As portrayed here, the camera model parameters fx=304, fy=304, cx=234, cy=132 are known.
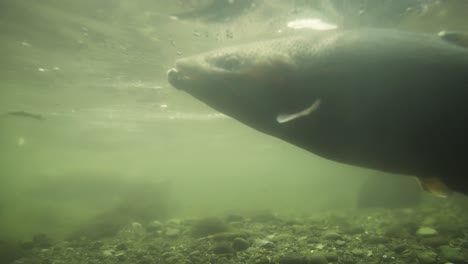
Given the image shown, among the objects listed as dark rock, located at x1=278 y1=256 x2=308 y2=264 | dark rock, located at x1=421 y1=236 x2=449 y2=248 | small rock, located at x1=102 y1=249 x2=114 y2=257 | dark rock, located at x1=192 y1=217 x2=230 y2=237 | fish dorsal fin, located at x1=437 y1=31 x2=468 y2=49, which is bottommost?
small rock, located at x1=102 y1=249 x2=114 y2=257

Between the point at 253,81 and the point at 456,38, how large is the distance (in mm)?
1744

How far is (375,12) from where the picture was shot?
948cm

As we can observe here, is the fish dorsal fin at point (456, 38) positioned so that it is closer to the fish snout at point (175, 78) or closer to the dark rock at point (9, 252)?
the fish snout at point (175, 78)

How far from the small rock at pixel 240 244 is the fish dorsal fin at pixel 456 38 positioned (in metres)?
6.45

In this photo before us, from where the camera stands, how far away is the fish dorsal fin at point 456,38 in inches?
99.2

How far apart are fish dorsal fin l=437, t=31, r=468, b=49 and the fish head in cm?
125

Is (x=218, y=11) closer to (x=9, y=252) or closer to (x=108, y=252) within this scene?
(x=108, y=252)

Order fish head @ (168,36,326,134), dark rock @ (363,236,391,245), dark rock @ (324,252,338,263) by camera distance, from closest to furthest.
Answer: fish head @ (168,36,326,134) → dark rock @ (324,252,338,263) → dark rock @ (363,236,391,245)

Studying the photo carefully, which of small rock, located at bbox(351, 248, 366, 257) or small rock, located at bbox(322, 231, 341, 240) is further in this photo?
small rock, located at bbox(322, 231, 341, 240)

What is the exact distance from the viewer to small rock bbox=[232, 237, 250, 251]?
7665 mm

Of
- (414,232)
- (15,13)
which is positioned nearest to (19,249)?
(15,13)

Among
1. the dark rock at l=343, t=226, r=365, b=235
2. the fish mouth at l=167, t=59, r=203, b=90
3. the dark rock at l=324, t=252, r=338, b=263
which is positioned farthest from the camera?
the dark rock at l=343, t=226, r=365, b=235

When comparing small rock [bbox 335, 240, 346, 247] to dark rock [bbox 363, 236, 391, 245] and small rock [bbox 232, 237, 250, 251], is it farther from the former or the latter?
small rock [bbox 232, 237, 250, 251]

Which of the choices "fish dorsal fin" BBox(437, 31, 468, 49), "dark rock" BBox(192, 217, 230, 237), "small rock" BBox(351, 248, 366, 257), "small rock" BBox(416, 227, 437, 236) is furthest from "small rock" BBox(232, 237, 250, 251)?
"fish dorsal fin" BBox(437, 31, 468, 49)
